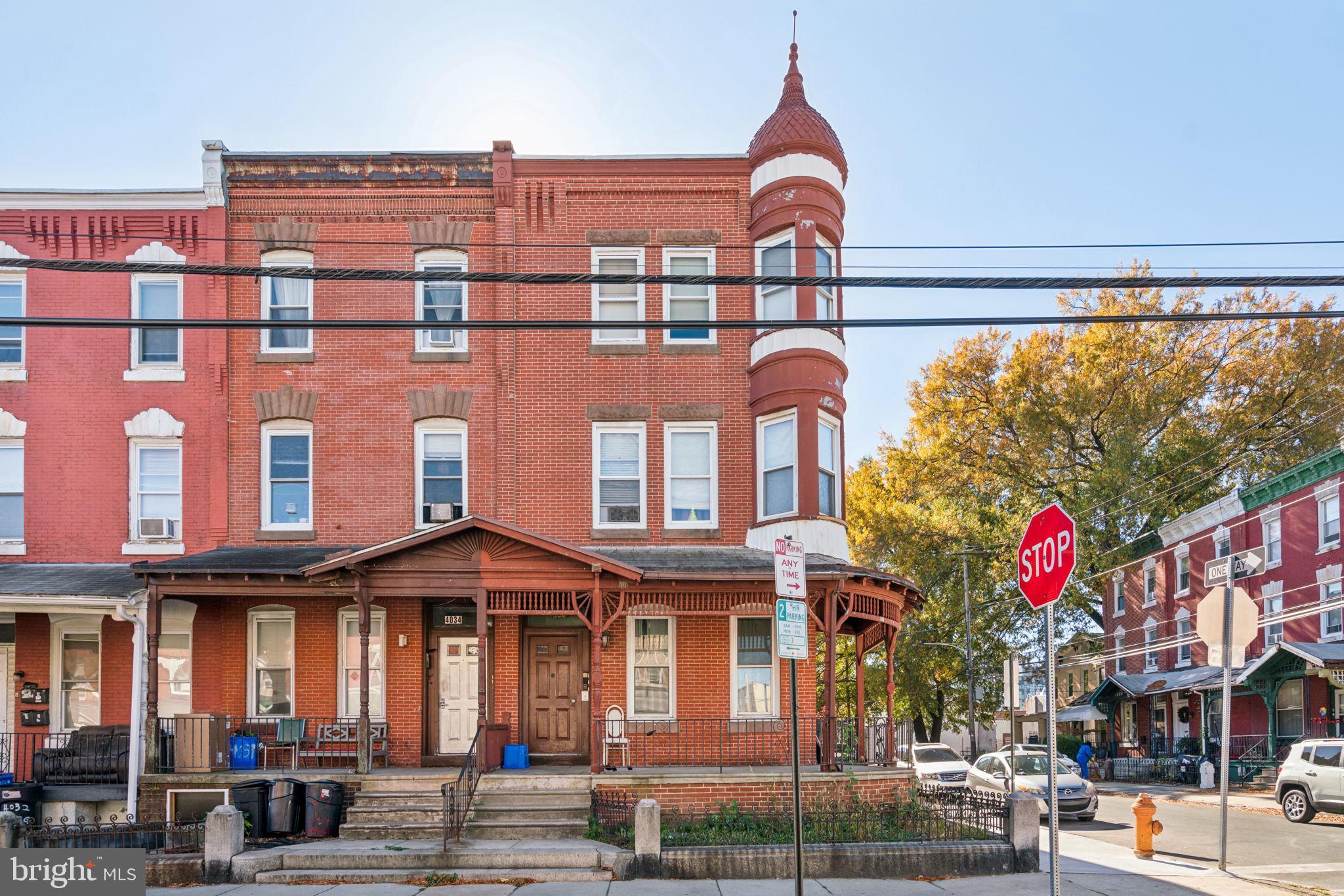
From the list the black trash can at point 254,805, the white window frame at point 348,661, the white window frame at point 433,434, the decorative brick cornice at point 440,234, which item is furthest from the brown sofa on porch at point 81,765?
the decorative brick cornice at point 440,234

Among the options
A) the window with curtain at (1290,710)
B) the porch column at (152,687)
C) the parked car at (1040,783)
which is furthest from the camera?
the window with curtain at (1290,710)

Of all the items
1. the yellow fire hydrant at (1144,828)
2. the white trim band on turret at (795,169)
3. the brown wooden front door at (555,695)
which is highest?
the white trim band on turret at (795,169)

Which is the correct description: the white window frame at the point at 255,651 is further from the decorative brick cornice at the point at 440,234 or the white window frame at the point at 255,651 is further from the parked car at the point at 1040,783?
the parked car at the point at 1040,783

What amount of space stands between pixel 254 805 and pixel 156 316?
32.1 ft

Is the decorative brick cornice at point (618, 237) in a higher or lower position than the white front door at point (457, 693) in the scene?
higher

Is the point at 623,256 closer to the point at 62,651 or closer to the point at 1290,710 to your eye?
the point at 62,651

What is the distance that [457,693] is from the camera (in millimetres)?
20375

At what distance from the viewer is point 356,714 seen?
20.2m

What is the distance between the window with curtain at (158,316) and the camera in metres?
21.5

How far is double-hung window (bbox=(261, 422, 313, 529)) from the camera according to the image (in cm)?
2106

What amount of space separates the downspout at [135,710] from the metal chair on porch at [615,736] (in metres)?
7.17

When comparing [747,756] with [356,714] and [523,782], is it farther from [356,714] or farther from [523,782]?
[356,714]

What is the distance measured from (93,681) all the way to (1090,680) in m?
61.1

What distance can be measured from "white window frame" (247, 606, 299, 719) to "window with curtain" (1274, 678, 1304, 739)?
29819mm
